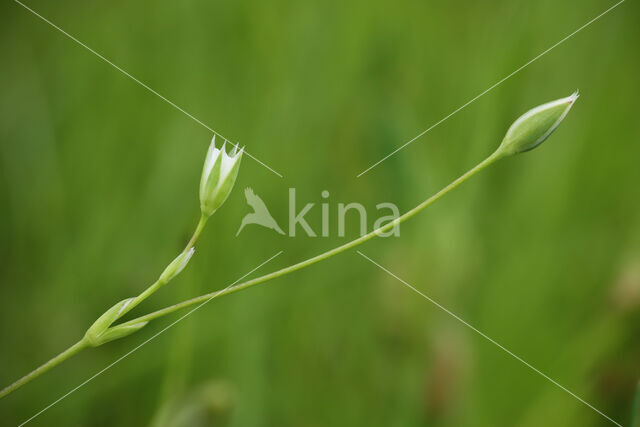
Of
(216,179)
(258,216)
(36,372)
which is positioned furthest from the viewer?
(258,216)

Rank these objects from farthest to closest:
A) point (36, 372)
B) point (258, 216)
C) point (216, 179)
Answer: point (258, 216)
point (216, 179)
point (36, 372)

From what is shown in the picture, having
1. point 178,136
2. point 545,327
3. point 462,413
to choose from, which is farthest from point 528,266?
point 178,136

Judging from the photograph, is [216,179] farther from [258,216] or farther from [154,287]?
[258,216]

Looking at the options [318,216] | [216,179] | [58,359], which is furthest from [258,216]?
[58,359]

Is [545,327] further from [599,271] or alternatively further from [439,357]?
[439,357]

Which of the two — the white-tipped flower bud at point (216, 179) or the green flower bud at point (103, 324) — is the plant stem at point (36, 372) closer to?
the green flower bud at point (103, 324)

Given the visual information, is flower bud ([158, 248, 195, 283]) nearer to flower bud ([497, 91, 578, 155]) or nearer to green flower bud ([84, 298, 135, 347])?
green flower bud ([84, 298, 135, 347])

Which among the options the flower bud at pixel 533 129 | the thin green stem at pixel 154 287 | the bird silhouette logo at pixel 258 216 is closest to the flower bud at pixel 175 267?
the thin green stem at pixel 154 287
